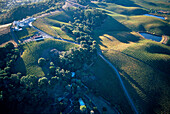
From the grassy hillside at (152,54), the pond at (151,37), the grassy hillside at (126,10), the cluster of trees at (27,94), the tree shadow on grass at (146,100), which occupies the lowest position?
the tree shadow on grass at (146,100)

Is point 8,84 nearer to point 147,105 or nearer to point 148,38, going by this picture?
point 147,105

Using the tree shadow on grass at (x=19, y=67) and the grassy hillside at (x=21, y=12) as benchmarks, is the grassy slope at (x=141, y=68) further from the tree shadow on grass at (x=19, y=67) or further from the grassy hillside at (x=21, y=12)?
the grassy hillside at (x=21, y=12)

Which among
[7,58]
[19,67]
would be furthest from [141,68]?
[7,58]

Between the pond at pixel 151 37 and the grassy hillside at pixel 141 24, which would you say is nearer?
the pond at pixel 151 37

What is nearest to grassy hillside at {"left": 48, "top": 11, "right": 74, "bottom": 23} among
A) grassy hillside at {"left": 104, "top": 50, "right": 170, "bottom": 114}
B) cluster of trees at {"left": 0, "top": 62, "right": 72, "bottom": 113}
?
grassy hillside at {"left": 104, "top": 50, "right": 170, "bottom": 114}

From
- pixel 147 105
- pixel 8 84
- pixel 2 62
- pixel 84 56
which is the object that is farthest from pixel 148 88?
pixel 2 62

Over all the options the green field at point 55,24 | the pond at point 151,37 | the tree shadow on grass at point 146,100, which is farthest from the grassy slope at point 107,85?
the pond at point 151,37

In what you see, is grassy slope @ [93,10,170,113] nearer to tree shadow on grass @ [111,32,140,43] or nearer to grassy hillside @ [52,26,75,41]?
tree shadow on grass @ [111,32,140,43]
